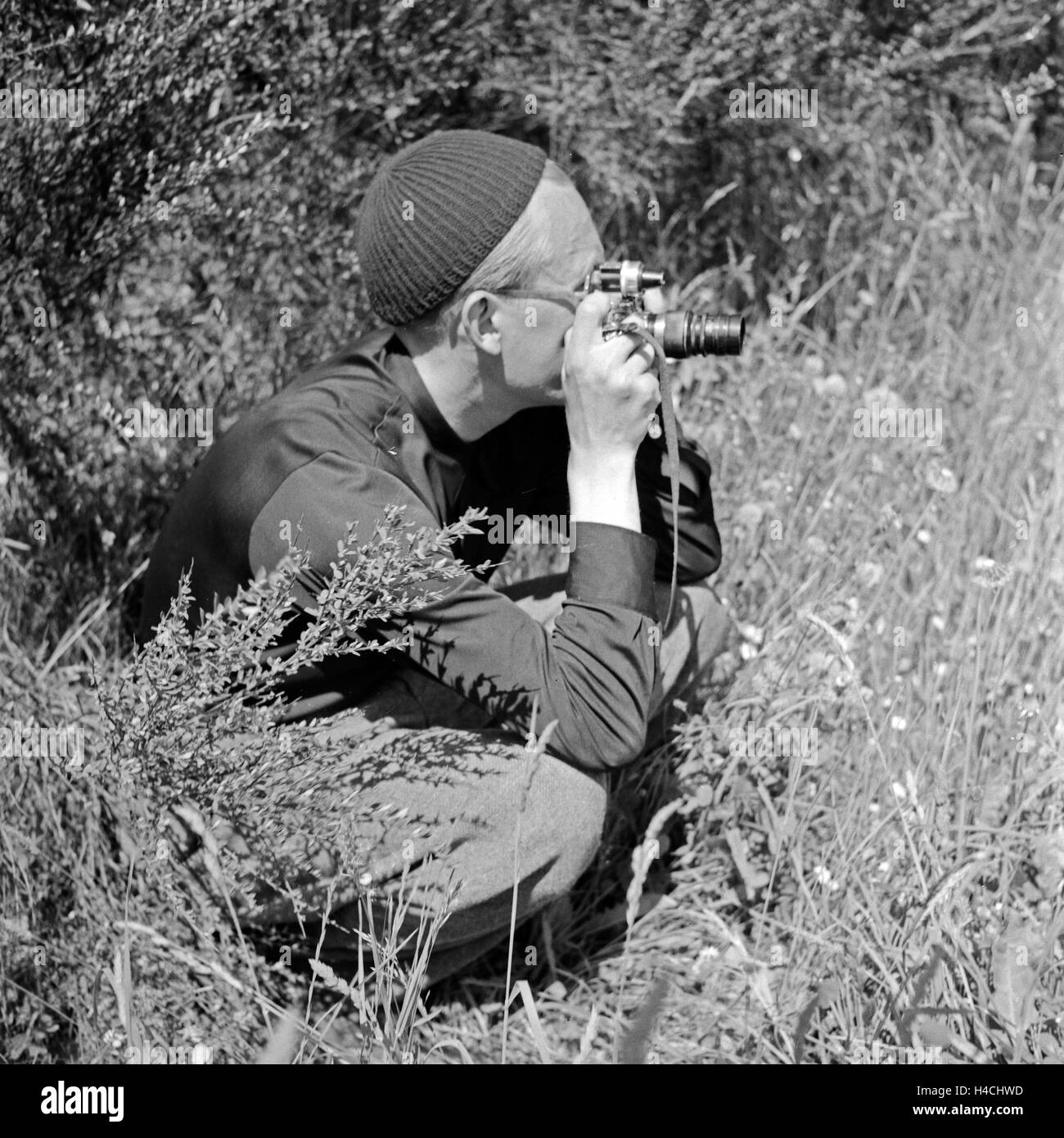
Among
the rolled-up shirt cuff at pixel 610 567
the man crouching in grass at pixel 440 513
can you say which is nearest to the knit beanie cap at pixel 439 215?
the man crouching in grass at pixel 440 513

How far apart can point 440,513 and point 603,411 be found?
34cm

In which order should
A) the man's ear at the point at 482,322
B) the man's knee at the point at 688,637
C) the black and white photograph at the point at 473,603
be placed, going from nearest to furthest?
1. the black and white photograph at the point at 473,603
2. the man's ear at the point at 482,322
3. the man's knee at the point at 688,637

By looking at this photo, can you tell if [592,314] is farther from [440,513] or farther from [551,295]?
[440,513]

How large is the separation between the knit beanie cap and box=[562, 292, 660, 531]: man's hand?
0.63 ft

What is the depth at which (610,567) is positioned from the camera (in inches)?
82.0

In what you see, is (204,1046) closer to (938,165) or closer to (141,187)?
(141,187)

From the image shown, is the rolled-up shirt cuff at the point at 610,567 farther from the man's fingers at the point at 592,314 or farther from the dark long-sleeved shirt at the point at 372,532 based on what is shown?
the man's fingers at the point at 592,314

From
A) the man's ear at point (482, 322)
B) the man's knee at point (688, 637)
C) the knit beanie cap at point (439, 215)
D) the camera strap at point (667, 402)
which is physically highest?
the knit beanie cap at point (439, 215)

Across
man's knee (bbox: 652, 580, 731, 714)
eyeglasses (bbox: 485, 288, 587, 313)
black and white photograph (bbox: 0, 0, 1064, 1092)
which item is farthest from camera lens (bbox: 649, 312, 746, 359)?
man's knee (bbox: 652, 580, 731, 714)

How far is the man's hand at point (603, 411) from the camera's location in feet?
6.84

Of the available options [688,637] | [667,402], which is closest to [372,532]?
[667,402]

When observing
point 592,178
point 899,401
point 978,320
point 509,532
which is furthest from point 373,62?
point 978,320

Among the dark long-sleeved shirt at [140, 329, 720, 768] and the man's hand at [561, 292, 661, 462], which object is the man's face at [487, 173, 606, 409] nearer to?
the man's hand at [561, 292, 661, 462]

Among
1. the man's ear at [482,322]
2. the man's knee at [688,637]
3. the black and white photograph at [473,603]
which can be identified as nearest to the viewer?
the black and white photograph at [473,603]
